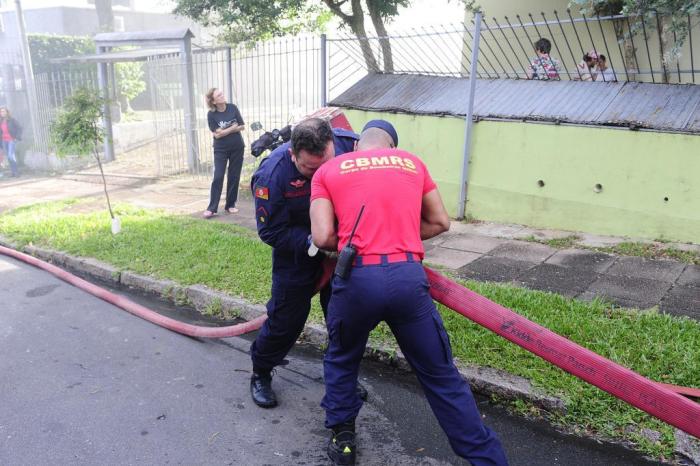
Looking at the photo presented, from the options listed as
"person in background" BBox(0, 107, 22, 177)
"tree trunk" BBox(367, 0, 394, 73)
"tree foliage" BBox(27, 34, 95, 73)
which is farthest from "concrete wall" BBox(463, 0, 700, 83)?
"tree foliage" BBox(27, 34, 95, 73)

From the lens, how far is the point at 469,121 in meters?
6.61

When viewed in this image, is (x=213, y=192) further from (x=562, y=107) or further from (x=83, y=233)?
(x=562, y=107)

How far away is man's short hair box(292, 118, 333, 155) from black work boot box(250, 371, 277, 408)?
1.44 metres

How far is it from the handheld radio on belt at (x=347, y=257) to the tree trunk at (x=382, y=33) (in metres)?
6.06

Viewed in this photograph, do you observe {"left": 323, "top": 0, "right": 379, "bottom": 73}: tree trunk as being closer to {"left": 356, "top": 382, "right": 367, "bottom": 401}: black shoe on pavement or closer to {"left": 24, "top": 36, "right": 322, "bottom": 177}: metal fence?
{"left": 24, "top": 36, "right": 322, "bottom": 177}: metal fence

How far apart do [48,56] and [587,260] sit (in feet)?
60.8

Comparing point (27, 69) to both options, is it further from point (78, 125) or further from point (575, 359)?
point (575, 359)

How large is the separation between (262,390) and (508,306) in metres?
1.92

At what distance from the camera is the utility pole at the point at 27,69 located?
12.2 m

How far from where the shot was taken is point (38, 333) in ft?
14.1

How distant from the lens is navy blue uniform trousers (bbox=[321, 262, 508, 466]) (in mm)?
2371

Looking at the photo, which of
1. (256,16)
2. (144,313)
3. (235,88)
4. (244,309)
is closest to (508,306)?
(244,309)

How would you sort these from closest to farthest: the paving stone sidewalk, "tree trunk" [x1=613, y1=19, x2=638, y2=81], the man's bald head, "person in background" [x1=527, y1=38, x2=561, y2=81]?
1. the man's bald head
2. the paving stone sidewalk
3. "tree trunk" [x1=613, y1=19, x2=638, y2=81]
4. "person in background" [x1=527, y1=38, x2=561, y2=81]

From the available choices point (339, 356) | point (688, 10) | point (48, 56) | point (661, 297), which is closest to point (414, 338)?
point (339, 356)
